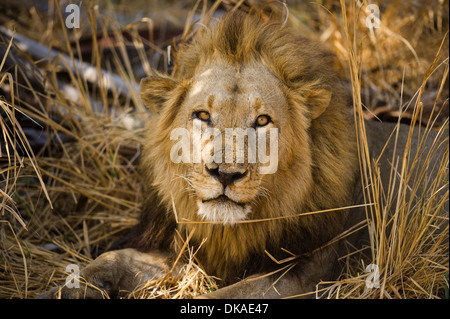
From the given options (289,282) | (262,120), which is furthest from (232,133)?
(289,282)

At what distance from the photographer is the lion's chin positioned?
9.93 feet

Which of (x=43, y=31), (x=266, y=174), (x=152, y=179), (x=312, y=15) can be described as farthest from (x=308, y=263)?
(x=43, y=31)

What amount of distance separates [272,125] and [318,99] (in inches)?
15.2

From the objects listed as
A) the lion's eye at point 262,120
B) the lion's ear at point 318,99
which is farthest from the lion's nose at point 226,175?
the lion's ear at point 318,99

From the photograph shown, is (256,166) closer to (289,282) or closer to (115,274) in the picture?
(289,282)

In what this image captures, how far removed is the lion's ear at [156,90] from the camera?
3.48 metres

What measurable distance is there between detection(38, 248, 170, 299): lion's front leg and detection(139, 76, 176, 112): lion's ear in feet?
3.16

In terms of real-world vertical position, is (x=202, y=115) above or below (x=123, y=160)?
above

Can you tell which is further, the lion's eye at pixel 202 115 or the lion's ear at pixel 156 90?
the lion's ear at pixel 156 90

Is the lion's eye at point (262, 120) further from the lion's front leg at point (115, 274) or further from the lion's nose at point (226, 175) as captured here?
the lion's front leg at point (115, 274)

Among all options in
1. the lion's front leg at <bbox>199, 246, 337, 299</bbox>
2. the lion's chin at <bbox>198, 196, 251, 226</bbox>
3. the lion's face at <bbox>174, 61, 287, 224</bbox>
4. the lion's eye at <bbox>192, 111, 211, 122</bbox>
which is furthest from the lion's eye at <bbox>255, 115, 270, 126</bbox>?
the lion's front leg at <bbox>199, 246, 337, 299</bbox>

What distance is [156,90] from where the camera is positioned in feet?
11.6

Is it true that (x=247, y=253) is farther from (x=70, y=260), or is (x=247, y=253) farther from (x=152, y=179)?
(x=70, y=260)

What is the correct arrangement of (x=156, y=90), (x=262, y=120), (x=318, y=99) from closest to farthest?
(x=262, y=120) < (x=318, y=99) < (x=156, y=90)
